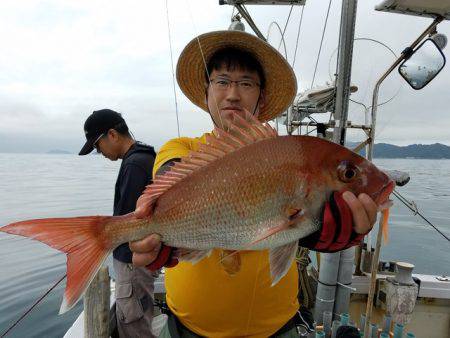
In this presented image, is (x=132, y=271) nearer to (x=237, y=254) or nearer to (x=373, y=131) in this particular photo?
(x=237, y=254)

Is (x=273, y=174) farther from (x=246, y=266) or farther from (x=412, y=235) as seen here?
(x=412, y=235)

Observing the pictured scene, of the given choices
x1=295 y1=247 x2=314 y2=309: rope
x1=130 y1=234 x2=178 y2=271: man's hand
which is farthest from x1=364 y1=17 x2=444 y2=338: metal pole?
x1=130 y1=234 x2=178 y2=271: man's hand

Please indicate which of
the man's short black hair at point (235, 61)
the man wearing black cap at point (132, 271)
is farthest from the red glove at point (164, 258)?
the man wearing black cap at point (132, 271)

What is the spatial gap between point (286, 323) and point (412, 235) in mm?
16127

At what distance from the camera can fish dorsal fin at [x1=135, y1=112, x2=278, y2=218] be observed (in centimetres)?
162

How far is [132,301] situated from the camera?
355 centimetres

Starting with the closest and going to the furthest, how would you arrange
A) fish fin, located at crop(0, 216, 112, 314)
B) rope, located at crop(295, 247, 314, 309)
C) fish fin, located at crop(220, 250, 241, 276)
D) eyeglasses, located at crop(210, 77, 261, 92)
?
fish fin, located at crop(0, 216, 112, 314), fish fin, located at crop(220, 250, 241, 276), eyeglasses, located at crop(210, 77, 261, 92), rope, located at crop(295, 247, 314, 309)

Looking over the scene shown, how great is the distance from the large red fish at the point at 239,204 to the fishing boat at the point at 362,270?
27.9 inches

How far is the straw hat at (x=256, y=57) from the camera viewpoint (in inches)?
91.8

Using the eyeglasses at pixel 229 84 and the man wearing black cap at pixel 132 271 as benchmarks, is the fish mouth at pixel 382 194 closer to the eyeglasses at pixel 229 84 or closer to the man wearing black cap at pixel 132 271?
the eyeglasses at pixel 229 84

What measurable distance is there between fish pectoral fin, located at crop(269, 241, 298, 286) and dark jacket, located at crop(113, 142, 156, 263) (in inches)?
82.7

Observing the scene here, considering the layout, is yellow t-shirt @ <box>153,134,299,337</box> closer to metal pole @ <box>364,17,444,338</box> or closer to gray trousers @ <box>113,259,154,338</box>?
metal pole @ <box>364,17,444,338</box>

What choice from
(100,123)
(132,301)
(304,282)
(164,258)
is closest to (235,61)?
(164,258)

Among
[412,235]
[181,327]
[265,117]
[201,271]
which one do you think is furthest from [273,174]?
[412,235]
